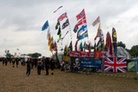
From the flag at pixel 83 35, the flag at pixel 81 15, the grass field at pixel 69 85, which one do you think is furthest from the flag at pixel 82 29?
the grass field at pixel 69 85

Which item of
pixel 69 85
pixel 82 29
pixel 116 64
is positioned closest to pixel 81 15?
pixel 82 29

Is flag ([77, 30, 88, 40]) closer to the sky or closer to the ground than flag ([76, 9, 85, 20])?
closer to the ground

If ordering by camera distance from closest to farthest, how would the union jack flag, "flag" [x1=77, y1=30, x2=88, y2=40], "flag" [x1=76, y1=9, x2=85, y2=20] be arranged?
1. the union jack flag
2. "flag" [x1=76, y1=9, x2=85, y2=20]
3. "flag" [x1=77, y1=30, x2=88, y2=40]

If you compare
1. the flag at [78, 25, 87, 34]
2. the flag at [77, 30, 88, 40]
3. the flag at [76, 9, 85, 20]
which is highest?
the flag at [76, 9, 85, 20]

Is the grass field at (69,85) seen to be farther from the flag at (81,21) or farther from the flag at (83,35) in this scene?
the flag at (81,21)

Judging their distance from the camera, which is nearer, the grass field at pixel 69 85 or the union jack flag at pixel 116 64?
the grass field at pixel 69 85

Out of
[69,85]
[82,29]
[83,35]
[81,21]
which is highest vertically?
[81,21]

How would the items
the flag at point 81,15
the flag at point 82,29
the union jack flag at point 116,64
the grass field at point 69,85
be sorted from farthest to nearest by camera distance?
the flag at point 82,29
the flag at point 81,15
the union jack flag at point 116,64
the grass field at point 69,85

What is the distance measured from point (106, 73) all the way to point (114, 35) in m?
4.74

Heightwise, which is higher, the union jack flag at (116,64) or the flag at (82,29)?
the flag at (82,29)

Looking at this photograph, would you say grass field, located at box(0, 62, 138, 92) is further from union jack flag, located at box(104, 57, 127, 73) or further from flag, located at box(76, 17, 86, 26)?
flag, located at box(76, 17, 86, 26)

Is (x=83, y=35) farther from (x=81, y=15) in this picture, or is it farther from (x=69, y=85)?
(x=69, y=85)

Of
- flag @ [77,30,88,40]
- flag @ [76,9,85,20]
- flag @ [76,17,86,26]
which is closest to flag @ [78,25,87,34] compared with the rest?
flag @ [77,30,88,40]

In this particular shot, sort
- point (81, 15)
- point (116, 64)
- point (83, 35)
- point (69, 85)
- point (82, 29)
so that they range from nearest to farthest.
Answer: point (69, 85), point (116, 64), point (81, 15), point (82, 29), point (83, 35)
